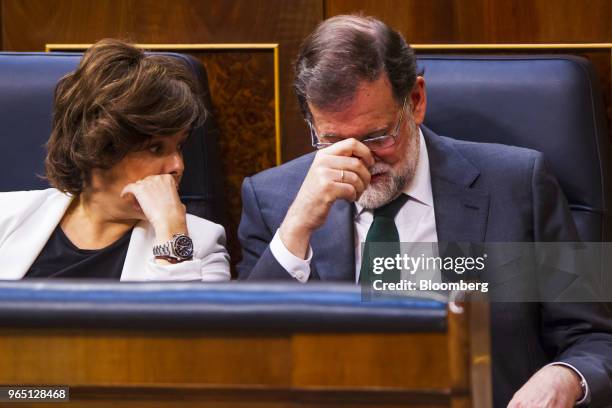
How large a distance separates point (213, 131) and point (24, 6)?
22.3 inches

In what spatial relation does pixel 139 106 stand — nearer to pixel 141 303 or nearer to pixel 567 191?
pixel 567 191

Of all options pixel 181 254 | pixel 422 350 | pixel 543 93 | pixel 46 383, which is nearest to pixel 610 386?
pixel 543 93

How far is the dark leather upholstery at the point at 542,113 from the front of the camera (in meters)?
1.64

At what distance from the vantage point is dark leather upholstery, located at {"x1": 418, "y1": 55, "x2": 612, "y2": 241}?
1.64 m

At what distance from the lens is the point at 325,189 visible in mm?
1499

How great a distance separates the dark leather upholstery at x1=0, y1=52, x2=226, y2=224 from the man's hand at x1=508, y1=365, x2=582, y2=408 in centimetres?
74

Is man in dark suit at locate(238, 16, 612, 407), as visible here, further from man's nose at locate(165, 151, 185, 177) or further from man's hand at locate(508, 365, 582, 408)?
man's nose at locate(165, 151, 185, 177)

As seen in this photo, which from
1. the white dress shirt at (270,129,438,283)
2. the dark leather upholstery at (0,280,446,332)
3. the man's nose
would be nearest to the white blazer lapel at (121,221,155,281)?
the man's nose

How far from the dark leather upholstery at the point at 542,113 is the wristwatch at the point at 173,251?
502 mm

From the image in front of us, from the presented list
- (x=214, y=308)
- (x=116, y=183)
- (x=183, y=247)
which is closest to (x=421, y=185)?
(x=183, y=247)

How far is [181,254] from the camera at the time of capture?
1618 mm

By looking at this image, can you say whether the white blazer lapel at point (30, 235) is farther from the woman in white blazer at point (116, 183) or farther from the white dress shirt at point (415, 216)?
the white dress shirt at point (415, 216)

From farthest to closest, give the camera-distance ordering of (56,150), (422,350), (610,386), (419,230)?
(56,150) < (419,230) < (610,386) < (422,350)

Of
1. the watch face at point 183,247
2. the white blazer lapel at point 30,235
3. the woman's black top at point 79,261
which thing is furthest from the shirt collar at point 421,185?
the white blazer lapel at point 30,235
